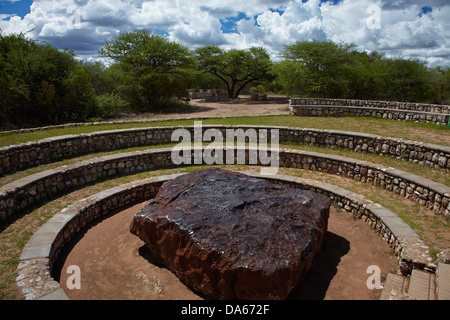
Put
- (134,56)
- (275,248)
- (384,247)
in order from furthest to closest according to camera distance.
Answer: (134,56) → (384,247) → (275,248)

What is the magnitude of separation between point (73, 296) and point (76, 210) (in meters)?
2.37

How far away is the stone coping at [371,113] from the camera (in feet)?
46.0

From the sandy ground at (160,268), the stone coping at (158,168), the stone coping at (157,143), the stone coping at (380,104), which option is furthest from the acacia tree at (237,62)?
the sandy ground at (160,268)

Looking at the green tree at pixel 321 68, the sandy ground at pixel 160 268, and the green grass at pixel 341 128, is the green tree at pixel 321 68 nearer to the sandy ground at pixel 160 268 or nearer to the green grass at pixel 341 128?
the green grass at pixel 341 128

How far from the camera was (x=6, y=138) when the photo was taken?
10.1 meters

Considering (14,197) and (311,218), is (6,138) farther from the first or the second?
(311,218)

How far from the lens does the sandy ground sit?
448cm

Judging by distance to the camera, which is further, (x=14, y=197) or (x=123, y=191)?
(x=123, y=191)

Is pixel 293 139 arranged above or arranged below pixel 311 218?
above

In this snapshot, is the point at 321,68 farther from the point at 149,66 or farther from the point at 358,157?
the point at 358,157

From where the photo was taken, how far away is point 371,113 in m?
16.5

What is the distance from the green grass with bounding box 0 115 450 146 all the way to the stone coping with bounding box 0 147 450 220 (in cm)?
322

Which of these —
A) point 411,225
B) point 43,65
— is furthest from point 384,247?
point 43,65

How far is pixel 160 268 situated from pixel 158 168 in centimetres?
508
